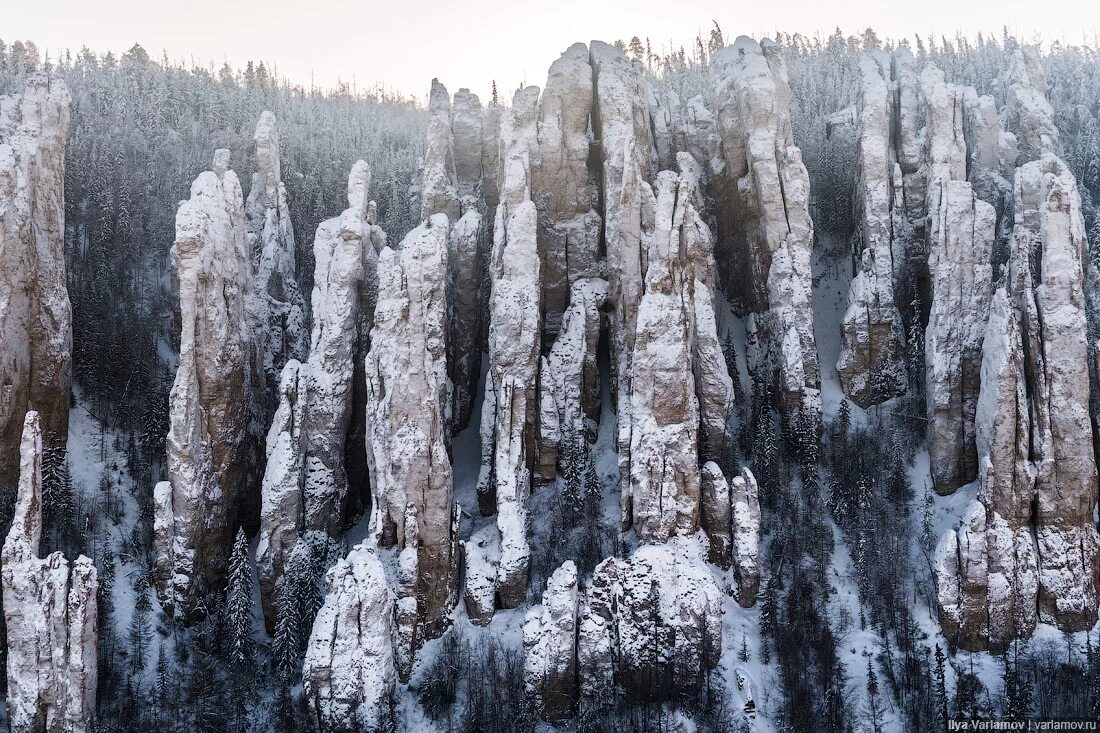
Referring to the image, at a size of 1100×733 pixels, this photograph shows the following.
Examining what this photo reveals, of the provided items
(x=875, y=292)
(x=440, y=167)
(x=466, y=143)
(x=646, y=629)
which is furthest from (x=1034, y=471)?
(x=466, y=143)

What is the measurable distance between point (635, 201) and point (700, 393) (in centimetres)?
1087

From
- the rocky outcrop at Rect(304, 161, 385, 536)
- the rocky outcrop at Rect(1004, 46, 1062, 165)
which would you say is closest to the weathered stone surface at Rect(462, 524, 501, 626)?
the rocky outcrop at Rect(304, 161, 385, 536)

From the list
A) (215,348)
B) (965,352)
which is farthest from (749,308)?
(215,348)

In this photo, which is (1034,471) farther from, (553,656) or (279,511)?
(279,511)

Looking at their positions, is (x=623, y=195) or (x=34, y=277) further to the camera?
(x=623, y=195)

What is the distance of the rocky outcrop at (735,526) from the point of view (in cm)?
3672

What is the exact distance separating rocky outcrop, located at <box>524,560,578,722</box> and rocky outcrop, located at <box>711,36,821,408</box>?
1845 centimetres

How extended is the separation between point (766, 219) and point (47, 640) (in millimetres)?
39675

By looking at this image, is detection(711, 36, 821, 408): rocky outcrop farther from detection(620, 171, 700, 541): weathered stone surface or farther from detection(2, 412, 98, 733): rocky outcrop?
detection(2, 412, 98, 733): rocky outcrop

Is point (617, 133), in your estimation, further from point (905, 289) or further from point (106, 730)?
point (106, 730)

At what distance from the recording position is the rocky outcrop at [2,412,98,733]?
30.8m

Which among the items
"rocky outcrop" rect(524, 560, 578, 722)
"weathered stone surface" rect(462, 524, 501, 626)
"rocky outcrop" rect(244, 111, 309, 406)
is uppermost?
"rocky outcrop" rect(244, 111, 309, 406)

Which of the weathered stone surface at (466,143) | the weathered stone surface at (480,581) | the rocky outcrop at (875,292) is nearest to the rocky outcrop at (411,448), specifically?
the weathered stone surface at (480,581)

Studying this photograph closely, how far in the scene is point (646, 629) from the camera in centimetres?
3391
